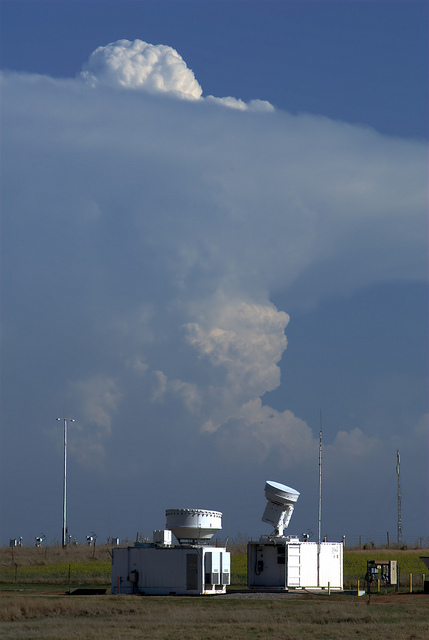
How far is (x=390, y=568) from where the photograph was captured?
4950cm

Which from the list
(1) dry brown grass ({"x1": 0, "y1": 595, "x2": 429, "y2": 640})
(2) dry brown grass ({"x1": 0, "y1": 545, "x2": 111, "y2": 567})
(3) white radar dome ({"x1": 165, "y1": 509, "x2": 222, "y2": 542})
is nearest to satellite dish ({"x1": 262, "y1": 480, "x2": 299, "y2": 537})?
(3) white radar dome ({"x1": 165, "y1": 509, "x2": 222, "y2": 542})

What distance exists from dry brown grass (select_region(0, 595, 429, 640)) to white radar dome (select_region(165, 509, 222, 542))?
4167 mm

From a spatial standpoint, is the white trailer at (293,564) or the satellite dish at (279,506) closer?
the white trailer at (293,564)

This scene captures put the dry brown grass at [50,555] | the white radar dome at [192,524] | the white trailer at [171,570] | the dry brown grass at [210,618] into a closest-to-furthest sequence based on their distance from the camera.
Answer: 1. the dry brown grass at [210,618]
2. the white trailer at [171,570]
3. the white radar dome at [192,524]
4. the dry brown grass at [50,555]

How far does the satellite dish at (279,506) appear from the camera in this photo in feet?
163

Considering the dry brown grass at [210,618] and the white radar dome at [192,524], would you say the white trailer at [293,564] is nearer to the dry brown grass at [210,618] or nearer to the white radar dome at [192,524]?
the white radar dome at [192,524]

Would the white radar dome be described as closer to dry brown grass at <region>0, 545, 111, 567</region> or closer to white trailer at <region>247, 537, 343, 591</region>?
white trailer at <region>247, 537, 343, 591</region>

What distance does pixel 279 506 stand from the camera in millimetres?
49750

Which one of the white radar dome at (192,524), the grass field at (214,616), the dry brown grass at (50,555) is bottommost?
the dry brown grass at (50,555)

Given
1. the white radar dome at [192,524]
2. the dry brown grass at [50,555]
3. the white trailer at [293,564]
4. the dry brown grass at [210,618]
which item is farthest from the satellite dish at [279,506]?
the dry brown grass at [50,555]

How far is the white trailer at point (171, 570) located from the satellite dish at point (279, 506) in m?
4.44

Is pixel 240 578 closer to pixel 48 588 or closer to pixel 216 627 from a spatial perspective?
pixel 48 588

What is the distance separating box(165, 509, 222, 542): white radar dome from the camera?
46375 millimetres

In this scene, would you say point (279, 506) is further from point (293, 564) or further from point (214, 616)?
point (214, 616)
